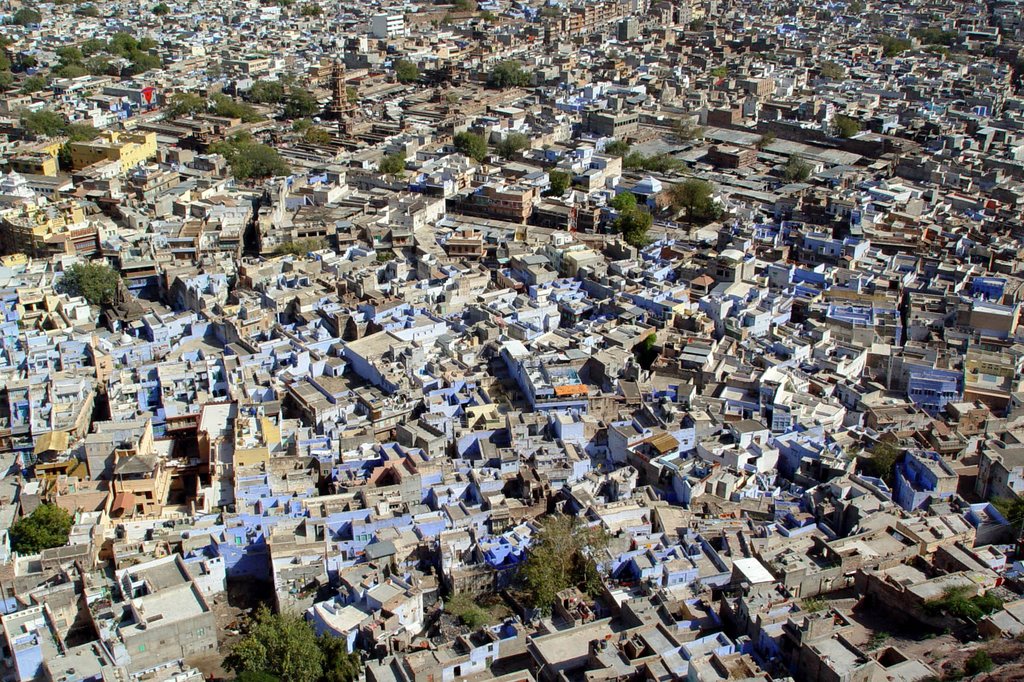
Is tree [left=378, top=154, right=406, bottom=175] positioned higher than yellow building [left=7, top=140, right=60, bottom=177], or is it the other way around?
tree [left=378, top=154, right=406, bottom=175]

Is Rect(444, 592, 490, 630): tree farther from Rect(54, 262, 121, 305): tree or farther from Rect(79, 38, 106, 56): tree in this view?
Rect(79, 38, 106, 56): tree

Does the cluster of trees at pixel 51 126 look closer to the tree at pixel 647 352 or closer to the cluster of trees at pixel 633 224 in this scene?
the cluster of trees at pixel 633 224

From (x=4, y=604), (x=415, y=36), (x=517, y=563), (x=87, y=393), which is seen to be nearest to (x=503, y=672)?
(x=517, y=563)

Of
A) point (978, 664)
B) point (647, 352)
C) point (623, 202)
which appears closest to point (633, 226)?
point (623, 202)

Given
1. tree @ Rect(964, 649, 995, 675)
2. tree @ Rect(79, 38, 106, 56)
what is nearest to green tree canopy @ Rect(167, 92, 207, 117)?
tree @ Rect(79, 38, 106, 56)

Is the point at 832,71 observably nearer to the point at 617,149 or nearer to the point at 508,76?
the point at 508,76
